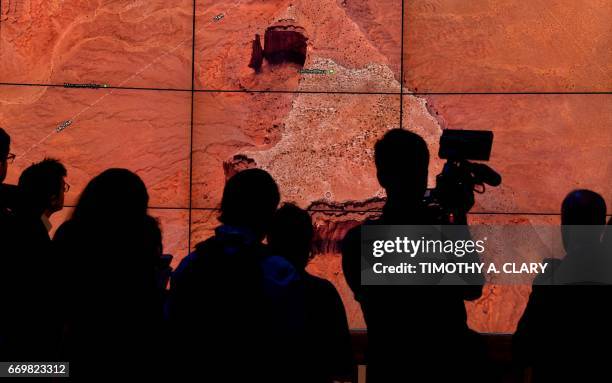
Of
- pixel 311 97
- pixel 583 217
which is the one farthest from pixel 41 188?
pixel 311 97

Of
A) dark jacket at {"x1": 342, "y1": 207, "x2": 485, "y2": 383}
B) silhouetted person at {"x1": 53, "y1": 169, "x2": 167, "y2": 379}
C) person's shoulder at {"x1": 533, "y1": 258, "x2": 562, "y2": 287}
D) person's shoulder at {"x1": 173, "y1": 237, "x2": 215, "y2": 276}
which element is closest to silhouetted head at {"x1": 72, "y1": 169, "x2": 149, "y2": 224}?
silhouetted person at {"x1": 53, "y1": 169, "x2": 167, "y2": 379}

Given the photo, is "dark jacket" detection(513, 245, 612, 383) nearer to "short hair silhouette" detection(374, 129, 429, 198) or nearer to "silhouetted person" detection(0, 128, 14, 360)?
Result: "short hair silhouette" detection(374, 129, 429, 198)

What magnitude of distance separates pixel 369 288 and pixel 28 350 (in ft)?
3.05

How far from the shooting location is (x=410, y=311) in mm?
1480

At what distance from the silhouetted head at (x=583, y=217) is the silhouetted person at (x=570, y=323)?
0.03 m

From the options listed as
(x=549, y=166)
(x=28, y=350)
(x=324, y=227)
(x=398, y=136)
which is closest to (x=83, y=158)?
(x=324, y=227)

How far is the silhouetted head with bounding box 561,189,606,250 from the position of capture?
1689mm

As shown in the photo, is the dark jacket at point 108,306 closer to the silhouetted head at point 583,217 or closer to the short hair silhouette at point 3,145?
the short hair silhouette at point 3,145

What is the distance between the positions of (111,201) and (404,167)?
2.45 ft

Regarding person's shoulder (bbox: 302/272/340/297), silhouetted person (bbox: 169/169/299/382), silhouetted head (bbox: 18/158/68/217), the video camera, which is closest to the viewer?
silhouetted person (bbox: 169/169/299/382)

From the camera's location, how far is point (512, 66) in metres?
4.07

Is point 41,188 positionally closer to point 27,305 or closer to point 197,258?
point 27,305

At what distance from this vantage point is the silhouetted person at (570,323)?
1.55 m

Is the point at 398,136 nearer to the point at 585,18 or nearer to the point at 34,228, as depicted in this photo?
the point at 34,228
